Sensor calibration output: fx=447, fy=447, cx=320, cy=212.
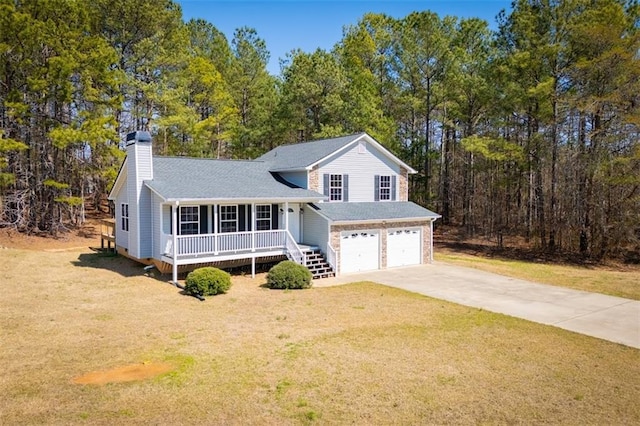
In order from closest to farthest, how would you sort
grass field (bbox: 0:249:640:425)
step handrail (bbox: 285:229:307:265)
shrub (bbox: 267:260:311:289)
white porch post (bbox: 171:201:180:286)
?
1. grass field (bbox: 0:249:640:425)
2. white porch post (bbox: 171:201:180:286)
3. shrub (bbox: 267:260:311:289)
4. step handrail (bbox: 285:229:307:265)

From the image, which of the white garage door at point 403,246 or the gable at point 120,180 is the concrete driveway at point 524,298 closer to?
the white garage door at point 403,246

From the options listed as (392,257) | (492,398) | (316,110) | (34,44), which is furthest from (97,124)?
(492,398)

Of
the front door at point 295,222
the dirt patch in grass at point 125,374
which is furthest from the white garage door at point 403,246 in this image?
the dirt patch in grass at point 125,374

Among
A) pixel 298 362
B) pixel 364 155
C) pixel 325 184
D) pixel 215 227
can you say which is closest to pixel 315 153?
pixel 325 184

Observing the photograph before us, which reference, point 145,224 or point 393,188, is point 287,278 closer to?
point 145,224

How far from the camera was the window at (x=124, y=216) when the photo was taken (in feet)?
66.5

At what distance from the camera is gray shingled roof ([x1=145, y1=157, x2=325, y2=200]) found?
57.9 ft

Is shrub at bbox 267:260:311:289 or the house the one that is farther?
the house

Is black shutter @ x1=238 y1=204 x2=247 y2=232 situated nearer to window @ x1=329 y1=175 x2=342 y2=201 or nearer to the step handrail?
the step handrail

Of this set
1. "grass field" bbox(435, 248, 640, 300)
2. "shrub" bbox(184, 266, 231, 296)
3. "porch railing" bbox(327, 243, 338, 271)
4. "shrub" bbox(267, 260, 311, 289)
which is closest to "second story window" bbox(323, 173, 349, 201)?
"porch railing" bbox(327, 243, 338, 271)

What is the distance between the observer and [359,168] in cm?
2323

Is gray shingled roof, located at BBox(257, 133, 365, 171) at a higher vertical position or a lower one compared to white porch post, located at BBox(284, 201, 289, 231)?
higher

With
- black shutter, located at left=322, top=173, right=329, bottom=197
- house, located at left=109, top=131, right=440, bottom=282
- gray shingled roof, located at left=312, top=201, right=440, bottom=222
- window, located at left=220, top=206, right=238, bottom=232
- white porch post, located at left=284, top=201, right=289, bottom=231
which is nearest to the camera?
house, located at left=109, top=131, right=440, bottom=282

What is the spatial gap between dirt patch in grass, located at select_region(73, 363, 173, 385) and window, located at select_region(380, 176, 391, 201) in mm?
17055
